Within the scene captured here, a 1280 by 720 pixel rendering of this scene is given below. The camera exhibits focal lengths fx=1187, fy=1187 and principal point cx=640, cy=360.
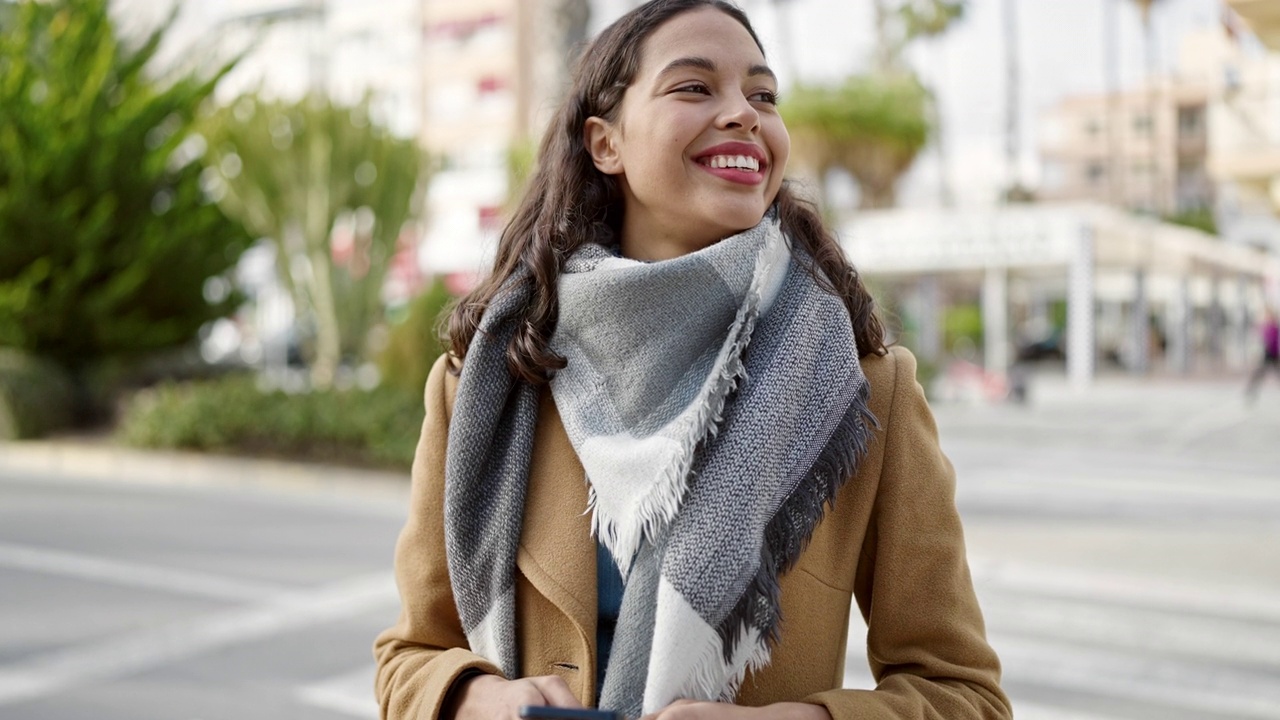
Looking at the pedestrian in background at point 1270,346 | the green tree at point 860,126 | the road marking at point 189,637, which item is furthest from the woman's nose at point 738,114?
the pedestrian in background at point 1270,346

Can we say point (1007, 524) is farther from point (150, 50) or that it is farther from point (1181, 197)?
point (1181, 197)

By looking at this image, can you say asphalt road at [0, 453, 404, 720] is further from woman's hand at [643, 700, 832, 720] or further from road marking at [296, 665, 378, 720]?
Answer: woman's hand at [643, 700, 832, 720]

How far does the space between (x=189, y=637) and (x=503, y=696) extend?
4979mm

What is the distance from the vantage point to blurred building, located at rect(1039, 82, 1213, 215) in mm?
68062

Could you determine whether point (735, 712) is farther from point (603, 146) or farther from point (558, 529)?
point (603, 146)

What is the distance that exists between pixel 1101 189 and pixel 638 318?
7981cm

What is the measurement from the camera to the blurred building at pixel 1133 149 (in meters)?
68.1

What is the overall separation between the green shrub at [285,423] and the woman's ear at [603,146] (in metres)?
9.83

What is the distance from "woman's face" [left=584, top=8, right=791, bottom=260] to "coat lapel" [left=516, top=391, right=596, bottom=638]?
13.2 inches

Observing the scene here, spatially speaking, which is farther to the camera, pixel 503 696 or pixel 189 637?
pixel 189 637

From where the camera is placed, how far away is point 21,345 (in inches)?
596

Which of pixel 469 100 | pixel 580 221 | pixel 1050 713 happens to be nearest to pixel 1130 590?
pixel 1050 713

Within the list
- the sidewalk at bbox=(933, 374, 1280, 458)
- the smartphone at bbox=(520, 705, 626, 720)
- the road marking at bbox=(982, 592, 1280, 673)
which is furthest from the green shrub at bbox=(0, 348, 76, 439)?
the smartphone at bbox=(520, 705, 626, 720)

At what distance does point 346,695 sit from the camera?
498 centimetres
